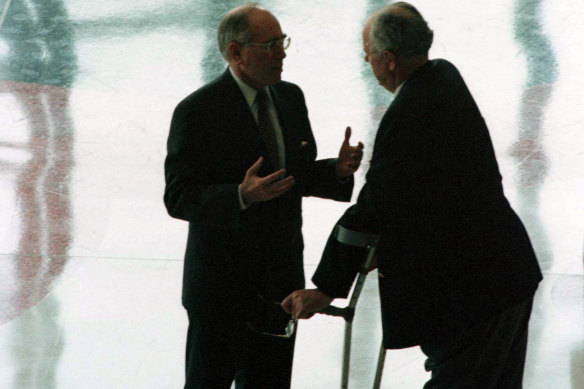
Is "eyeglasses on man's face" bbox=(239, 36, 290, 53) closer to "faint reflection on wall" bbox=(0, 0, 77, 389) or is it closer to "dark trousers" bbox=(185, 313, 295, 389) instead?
"dark trousers" bbox=(185, 313, 295, 389)

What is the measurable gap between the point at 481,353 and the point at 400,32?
3.19 feet

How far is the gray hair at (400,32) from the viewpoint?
2.58 meters

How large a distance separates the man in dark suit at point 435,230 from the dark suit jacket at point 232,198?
25 cm

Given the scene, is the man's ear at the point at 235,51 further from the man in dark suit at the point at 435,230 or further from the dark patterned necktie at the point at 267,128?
the man in dark suit at the point at 435,230

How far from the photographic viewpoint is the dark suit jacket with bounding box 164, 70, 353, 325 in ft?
9.29

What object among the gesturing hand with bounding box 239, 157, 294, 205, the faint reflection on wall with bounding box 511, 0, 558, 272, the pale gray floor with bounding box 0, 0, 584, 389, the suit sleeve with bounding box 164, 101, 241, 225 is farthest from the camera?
the faint reflection on wall with bounding box 511, 0, 558, 272

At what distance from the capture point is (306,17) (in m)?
7.30

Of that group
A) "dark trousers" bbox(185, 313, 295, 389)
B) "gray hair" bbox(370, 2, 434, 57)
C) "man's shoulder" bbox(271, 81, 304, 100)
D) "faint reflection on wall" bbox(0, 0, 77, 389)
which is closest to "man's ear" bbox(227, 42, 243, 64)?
"man's shoulder" bbox(271, 81, 304, 100)

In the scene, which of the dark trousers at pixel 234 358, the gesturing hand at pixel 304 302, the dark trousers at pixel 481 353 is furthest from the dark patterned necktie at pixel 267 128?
the dark trousers at pixel 481 353

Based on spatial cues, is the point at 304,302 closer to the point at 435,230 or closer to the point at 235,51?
the point at 435,230

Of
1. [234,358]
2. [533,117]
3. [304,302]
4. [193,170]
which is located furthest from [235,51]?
[533,117]

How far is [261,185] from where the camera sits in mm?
2682

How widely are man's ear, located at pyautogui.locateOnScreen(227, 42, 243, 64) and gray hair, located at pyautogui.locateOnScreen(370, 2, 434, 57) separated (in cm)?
47

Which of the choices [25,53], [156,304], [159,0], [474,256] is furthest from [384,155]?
[159,0]
